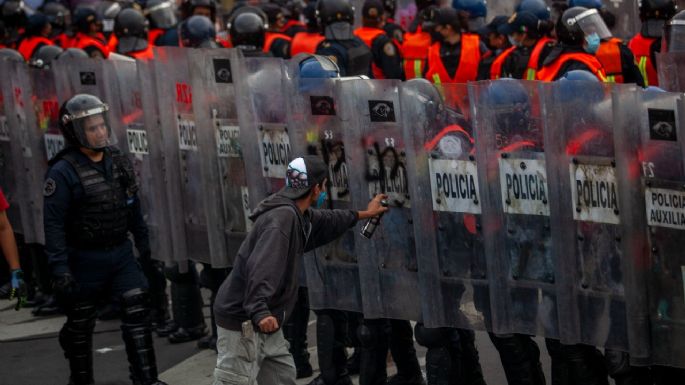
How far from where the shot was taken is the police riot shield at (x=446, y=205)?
23.3ft

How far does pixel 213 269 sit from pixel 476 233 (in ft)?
9.21

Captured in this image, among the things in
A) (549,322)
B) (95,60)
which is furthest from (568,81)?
(95,60)

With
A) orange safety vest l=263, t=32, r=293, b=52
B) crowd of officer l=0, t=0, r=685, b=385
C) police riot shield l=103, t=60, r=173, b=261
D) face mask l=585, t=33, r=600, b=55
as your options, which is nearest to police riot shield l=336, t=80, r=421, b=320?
crowd of officer l=0, t=0, r=685, b=385

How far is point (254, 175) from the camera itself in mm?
8531

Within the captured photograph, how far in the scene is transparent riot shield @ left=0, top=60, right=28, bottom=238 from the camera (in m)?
11.3

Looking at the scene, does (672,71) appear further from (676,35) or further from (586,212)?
(586,212)

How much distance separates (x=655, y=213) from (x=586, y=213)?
372 millimetres

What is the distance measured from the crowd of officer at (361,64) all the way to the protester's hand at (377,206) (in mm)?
760

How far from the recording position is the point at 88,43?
550 inches

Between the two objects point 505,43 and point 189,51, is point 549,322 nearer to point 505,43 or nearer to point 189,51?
point 189,51

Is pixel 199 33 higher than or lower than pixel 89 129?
higher

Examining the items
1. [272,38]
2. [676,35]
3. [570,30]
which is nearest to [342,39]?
[272,38]

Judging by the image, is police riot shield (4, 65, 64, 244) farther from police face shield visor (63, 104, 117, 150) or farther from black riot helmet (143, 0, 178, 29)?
black riot helmet (143, 0, 178, 29)

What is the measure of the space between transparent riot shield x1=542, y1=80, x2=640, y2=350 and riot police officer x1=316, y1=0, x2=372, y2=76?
5.19 meters
